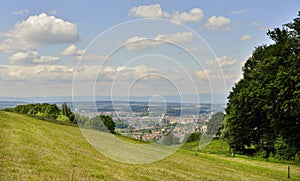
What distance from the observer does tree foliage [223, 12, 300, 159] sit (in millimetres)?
33062

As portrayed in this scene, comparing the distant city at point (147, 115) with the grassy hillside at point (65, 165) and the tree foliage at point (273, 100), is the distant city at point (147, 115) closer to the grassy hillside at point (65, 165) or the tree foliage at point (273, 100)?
the grassy hillside at point (65, 165)

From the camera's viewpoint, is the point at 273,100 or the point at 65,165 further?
the point at 273,100

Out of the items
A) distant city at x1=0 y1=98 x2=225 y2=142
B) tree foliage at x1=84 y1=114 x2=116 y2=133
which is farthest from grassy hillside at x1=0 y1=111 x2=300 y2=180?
distant city at x1=0 y1=98 x2=225 y2=142

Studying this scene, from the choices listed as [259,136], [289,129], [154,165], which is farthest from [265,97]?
[154,165]

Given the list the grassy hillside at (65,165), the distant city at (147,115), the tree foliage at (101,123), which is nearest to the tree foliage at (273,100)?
the grassy hillside at (65,165)

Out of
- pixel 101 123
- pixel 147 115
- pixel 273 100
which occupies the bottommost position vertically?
pixel 101 123

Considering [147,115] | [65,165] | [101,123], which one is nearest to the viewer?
[147,115]

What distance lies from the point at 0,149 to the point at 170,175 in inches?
347

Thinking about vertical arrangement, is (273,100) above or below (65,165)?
above

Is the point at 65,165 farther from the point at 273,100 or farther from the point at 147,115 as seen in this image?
the point at 273,100

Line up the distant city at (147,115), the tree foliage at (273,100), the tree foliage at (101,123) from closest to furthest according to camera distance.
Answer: the distant city at (147,115)
the tree foliage at (101,123)
the tree foliage at (273,100)

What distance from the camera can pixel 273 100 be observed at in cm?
3569

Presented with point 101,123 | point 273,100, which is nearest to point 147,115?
point 101,123

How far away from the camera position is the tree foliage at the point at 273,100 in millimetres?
33062
